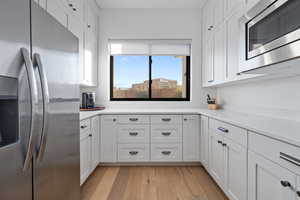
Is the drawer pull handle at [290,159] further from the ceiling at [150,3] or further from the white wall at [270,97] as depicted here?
the ceiling at [150,3]

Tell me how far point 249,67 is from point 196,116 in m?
1.47

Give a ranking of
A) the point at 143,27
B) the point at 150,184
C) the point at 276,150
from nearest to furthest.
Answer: the point at 276,150 < the point at 150,184 < the point at 143,27

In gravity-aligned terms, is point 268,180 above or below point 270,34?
below

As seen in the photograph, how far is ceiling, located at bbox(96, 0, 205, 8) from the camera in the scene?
3.08 m

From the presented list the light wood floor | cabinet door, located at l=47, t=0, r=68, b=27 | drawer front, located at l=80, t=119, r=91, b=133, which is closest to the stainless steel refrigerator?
cabinet door, located at l=47, t=0, r=68, b=27

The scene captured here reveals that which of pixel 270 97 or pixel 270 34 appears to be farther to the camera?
pixel 270 97

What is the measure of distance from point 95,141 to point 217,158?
1.63 metres

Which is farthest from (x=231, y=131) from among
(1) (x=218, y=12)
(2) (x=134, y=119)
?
(1) (x=218, y=12)

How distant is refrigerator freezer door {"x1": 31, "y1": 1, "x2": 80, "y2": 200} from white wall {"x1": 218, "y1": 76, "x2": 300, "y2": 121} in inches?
70.7

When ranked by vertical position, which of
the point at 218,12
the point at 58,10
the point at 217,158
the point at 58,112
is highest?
the point at 218,12

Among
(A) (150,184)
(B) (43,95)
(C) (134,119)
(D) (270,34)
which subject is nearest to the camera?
(B) (43,95)

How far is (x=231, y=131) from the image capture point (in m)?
1.71

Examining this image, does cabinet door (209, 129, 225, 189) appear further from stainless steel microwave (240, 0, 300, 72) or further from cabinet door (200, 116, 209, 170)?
stainless steel microwave (240, 0, 300, 72)

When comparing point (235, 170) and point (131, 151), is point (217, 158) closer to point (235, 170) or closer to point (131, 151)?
point (235, 170)
